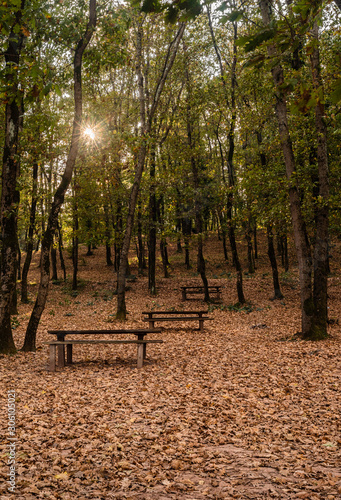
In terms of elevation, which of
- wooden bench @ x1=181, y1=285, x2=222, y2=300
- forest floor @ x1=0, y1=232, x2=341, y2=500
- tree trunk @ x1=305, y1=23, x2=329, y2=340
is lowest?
forest floor @ x1=0, y1=232, x2=341, y2=500

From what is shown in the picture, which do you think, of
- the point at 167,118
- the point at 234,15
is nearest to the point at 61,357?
the point at 234,15

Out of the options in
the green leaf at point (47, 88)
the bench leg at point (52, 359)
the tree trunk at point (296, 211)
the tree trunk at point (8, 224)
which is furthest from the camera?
the tree trunk at point (296, 211)

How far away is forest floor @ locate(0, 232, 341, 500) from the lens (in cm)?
359

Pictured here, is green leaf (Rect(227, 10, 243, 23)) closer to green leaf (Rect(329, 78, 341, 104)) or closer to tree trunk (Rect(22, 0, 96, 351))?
green leaf (Rect(329, 78, 341, 104))

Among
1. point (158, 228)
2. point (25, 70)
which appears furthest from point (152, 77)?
point (25, 70)

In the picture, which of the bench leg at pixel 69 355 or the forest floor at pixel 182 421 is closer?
the forest floor at pixel 182 421

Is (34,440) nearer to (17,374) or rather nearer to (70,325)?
(17,374)

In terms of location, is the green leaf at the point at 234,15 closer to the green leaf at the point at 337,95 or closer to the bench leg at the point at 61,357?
the green leaf at the point at 337,95

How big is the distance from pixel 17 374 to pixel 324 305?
8148 millimetres

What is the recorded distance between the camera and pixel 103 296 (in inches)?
797

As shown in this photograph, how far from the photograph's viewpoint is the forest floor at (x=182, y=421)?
3.59 metres

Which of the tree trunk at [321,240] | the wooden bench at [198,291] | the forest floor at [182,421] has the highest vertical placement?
the tree trunk at [321,240]

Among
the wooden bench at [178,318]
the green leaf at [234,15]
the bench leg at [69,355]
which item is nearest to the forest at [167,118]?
the green leaf at [234,15]

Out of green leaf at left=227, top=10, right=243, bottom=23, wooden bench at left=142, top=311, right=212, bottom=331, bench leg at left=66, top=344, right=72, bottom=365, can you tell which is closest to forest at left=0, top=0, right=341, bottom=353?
green leaf at left=227, top=10, right=243, bottom=23
